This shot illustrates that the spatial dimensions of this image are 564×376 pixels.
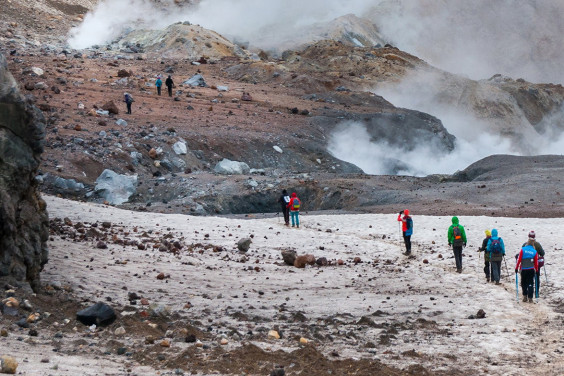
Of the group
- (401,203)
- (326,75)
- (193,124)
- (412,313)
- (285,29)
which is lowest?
(412,313)

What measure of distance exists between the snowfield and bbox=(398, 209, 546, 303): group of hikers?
1.05 feet

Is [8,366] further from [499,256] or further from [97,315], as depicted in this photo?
[499,256]

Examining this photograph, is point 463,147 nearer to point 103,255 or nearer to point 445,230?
point 445,230

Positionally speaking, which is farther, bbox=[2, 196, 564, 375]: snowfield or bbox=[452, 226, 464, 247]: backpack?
bbox=[452, 226, 464, 247]: backpack

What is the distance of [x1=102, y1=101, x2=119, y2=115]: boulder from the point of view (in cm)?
4372

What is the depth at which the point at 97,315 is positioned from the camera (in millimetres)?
12469

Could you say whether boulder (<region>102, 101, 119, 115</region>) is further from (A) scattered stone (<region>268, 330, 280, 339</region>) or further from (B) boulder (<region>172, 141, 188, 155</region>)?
(A) scattered stone (<region>268, 330, 280, 339</region>)

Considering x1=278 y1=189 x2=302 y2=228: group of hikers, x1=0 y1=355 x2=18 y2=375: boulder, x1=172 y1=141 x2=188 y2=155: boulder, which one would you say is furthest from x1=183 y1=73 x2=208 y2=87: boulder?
x1=0 y1=355 x2=18 y2=375: boulder

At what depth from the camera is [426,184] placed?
39438 mm

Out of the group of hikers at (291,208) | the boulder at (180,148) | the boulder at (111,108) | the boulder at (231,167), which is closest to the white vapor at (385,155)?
the boulder at (231,167)

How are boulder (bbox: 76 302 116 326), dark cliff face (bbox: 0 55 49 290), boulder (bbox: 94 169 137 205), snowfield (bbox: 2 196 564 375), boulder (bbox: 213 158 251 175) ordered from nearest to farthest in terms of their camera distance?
boulder (bbox: 76 302 116 326) < snowfield (bbox: 2 196 564 375) < dark cliff face (bbox: 0 55 49 290) < boulder (bbox: 94 169 137 205) < boulder (bbox: 213 158 251 175)

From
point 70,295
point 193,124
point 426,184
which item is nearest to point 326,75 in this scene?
point 193,124

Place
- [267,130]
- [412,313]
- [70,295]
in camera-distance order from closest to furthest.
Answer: [70,295], [412,313], [267,130]

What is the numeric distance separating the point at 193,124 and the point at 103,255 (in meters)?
28.4
